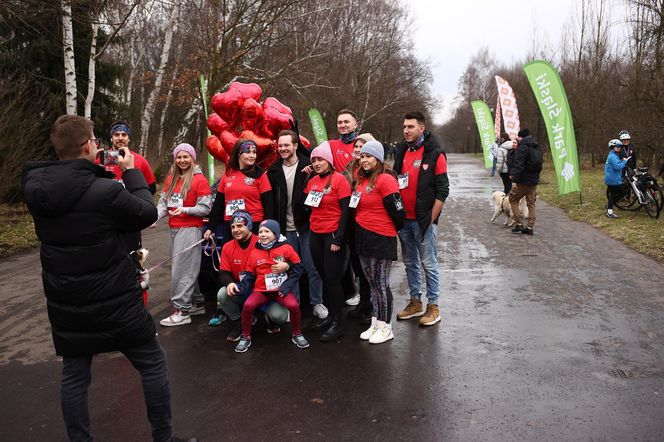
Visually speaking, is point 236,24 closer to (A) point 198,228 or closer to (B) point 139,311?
(A) point 198,228

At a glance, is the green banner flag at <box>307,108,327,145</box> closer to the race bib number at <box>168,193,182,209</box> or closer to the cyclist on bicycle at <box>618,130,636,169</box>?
the cyclist on bicycle at <box>618,130,636,169</box>

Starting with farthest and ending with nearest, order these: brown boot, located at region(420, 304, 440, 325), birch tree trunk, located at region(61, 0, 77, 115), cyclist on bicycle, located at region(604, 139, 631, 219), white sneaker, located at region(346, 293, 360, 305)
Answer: birch tree trunk, located at region(61, 0, 77, 115)
cyclist on bicycle, located at region(604, 139, 631, 219)
white sneaker, located at region(346, 293, 360, 305)
brown boot, located at region(420, 304, 440, 325)

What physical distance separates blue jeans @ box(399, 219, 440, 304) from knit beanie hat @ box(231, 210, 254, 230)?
158cm

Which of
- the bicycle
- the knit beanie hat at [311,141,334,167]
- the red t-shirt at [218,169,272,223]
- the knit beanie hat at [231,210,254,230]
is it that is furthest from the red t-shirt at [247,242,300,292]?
the bicycle

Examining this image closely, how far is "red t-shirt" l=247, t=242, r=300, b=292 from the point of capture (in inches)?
193

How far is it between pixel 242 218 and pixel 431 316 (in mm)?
2158

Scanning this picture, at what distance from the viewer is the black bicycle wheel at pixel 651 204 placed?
12000 millimetres

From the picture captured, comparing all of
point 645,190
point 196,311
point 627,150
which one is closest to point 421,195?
point 196,311

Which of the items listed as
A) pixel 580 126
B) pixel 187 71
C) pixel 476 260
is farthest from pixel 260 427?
pixel 580 126

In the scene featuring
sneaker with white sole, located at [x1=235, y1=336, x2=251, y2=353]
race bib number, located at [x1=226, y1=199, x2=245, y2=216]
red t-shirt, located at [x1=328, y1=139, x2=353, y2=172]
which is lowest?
sneaker with white sole, located at [x1=235, y1=336, x2=251, y2=353]

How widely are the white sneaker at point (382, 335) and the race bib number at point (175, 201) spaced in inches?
93.7

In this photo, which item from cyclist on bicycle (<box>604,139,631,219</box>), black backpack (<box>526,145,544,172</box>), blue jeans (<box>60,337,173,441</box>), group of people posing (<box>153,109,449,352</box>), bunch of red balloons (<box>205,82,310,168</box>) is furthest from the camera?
cyclist on bicycle (<box>604,139,631,219</box>)

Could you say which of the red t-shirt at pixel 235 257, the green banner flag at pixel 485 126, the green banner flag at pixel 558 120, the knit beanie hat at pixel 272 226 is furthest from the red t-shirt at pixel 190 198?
the green banner flag at pixel 485 126

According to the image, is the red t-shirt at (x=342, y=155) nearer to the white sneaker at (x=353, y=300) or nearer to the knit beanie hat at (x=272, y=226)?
the knit beanie hat at (x=272, y=226)
